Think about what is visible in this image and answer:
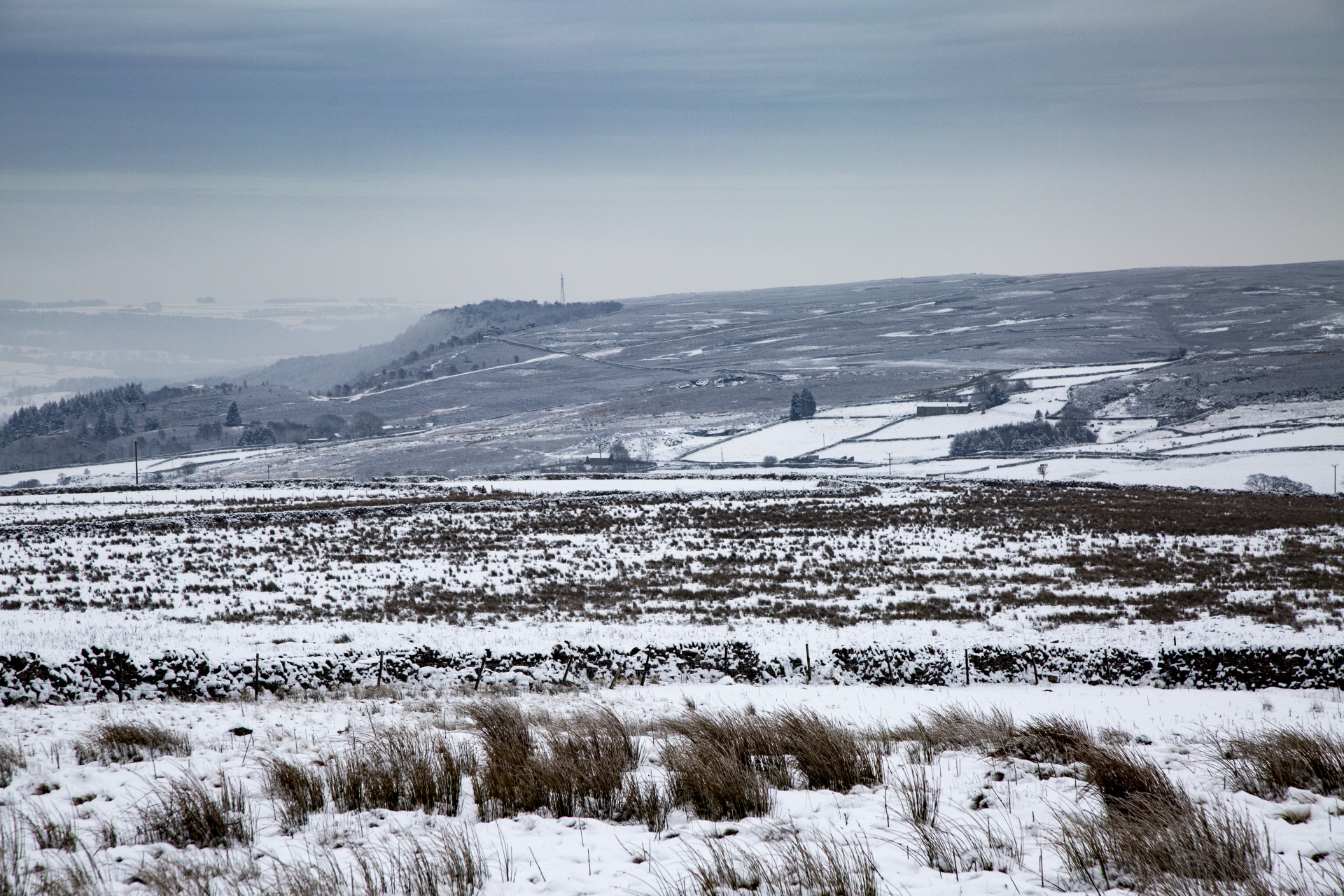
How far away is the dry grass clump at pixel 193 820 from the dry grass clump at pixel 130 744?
1875mm

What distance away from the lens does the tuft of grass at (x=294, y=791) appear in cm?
606

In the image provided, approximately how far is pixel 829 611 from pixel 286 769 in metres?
16.4

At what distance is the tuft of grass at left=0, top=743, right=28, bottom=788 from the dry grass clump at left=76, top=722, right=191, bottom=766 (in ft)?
1.54

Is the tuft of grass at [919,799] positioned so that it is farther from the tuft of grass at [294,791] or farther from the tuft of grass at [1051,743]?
the tuft of grass at [294,791]

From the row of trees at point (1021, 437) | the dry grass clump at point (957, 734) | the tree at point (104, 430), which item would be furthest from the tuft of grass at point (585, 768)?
the tree at point (104, 430)

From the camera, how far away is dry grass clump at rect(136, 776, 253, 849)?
579cm

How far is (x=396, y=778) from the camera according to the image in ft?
21.8

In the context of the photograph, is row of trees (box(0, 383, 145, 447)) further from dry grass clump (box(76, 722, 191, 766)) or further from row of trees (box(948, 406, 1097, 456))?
dry grass clump (box(76, 722, 191, 766))

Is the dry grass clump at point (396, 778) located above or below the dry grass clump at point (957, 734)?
above

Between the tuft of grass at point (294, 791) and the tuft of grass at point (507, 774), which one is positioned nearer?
the tuft of grass at point (294, 791)

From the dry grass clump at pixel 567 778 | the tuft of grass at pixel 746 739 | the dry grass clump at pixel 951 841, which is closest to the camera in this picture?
the dry grass clump at pixel 951 841

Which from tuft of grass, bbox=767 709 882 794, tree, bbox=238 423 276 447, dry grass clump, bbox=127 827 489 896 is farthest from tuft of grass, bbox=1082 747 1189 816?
tree, bbox=238 423 276 447

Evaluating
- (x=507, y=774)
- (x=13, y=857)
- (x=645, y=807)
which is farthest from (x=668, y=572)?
(x=13, y=857)

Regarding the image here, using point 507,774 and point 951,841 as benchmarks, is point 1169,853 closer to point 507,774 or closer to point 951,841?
point 951,841
